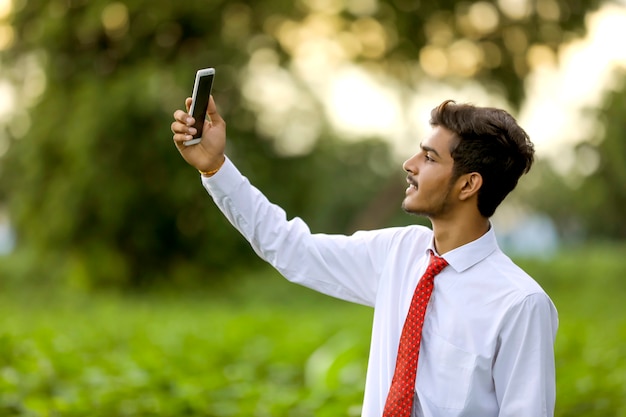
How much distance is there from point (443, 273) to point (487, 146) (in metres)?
0.34

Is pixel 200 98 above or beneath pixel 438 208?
above

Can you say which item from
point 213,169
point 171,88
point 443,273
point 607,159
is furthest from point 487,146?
point 607,159

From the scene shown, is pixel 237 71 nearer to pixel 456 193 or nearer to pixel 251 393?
pixel 251 393

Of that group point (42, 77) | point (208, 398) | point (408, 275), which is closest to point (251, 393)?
point (208, 398)

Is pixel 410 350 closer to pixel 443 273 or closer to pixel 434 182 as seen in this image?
pixel 443 273

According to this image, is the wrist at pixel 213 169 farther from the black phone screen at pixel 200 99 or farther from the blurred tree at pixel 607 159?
the blurred tree at pixel 607 159

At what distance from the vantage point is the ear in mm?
2273

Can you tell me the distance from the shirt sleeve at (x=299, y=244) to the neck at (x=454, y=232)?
0.20 metres

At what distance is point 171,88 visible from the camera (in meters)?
15.1

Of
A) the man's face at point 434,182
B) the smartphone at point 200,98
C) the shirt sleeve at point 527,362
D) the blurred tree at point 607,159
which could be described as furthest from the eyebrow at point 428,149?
the blurred tree at point 607,159

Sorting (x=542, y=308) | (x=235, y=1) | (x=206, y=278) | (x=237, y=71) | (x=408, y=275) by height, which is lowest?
(x=542, y=308)

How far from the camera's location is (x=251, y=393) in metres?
3.60

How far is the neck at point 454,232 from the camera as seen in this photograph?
2.30 metres

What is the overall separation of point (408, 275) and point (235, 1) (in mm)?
14833
